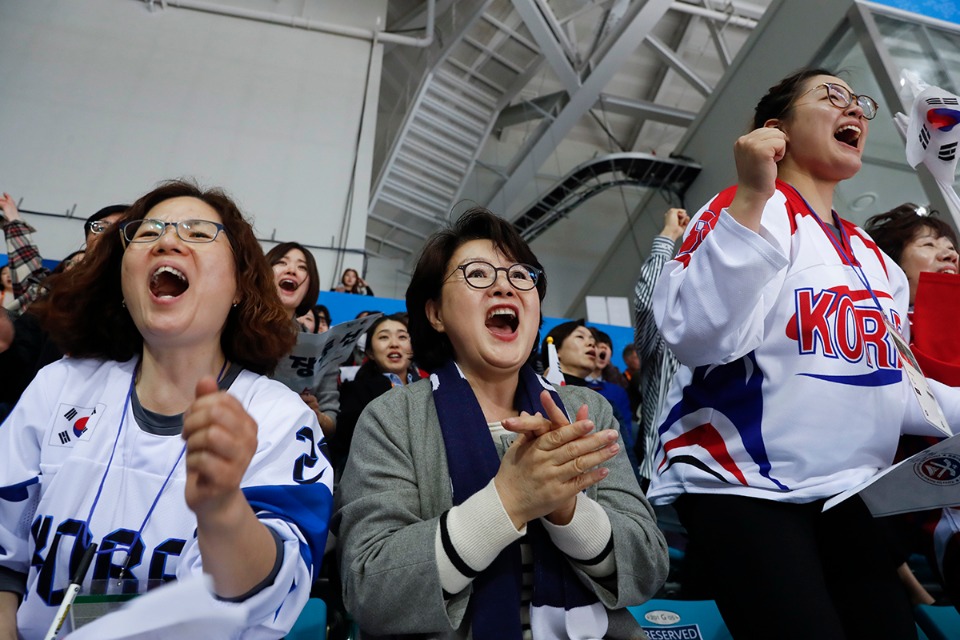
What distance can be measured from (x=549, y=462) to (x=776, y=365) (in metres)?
0.56

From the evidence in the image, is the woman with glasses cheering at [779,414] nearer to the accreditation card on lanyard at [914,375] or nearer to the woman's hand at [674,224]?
the accreditation card on lanyard at [914,375]

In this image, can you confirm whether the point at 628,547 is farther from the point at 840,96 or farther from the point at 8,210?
the point at 8,210

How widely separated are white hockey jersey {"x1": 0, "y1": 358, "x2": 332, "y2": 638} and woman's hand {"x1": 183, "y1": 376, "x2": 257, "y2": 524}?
0.22 meters

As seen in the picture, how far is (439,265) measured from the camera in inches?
61.2

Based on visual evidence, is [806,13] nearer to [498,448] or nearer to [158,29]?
[498,448]

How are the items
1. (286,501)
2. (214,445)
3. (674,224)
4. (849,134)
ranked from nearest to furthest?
(214,445) < (286,501) < (849,134) < (674,224)

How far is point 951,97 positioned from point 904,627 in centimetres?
134

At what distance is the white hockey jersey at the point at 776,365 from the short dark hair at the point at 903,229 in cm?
87

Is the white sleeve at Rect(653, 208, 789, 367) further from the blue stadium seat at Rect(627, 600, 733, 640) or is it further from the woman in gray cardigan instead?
the blue stadium seat at Rect(627, 600, 733, 640)

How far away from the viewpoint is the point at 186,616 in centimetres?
64

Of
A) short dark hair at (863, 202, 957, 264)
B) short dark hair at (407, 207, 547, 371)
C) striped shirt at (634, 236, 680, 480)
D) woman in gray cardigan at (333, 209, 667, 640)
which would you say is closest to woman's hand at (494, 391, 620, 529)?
woman in gray cardigan at (333, 209, 667, 640)

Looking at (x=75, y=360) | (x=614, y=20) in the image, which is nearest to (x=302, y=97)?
(x=614, y=20)

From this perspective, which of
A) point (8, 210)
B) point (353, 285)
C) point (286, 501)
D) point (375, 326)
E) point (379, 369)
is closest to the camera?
point (286, 501)

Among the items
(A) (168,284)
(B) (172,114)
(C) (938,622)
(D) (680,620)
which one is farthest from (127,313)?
(B) (172,114)
